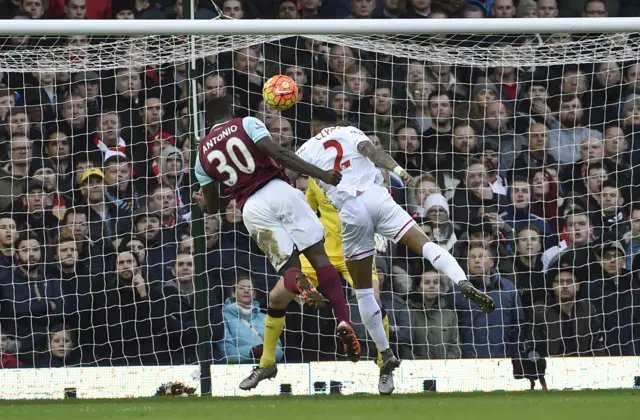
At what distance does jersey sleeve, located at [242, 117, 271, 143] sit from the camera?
7.62 meters

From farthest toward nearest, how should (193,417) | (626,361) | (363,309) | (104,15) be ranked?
1. (104,15)
2. (626,361)
3. (363,309)
4. (193,417)

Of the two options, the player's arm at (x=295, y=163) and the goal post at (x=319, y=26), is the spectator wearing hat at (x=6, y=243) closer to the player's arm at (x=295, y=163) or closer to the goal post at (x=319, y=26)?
the goal post at (x=319, y=26)

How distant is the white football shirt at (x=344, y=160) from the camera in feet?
A: 27.3

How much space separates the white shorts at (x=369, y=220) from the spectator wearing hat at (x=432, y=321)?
1719 millimetres

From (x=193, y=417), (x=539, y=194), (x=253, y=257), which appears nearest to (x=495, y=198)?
(x=539, y=194)

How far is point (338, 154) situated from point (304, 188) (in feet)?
7.48

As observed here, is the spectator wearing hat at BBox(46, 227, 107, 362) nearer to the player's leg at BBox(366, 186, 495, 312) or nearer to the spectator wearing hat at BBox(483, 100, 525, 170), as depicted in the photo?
the player's leg at BBox(366, 186, 495, 312)

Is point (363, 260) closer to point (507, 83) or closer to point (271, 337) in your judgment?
point (271, 337)

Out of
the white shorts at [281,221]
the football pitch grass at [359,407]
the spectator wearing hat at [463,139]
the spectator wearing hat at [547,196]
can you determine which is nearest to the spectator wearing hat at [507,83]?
the spectator wearing hat at [463,139]

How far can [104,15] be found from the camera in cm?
1083

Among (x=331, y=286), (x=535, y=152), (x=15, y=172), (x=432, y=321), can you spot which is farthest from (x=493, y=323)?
(x=15, y=172)

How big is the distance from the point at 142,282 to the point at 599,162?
4446 mm

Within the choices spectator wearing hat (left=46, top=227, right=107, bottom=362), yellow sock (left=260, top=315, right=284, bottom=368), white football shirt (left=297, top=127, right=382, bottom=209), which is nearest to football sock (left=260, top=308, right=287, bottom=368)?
yellow sock (left=260, top=315, right=284, bottom=368)

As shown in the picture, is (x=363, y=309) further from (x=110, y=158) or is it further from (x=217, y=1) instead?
(x=217, y=1)
